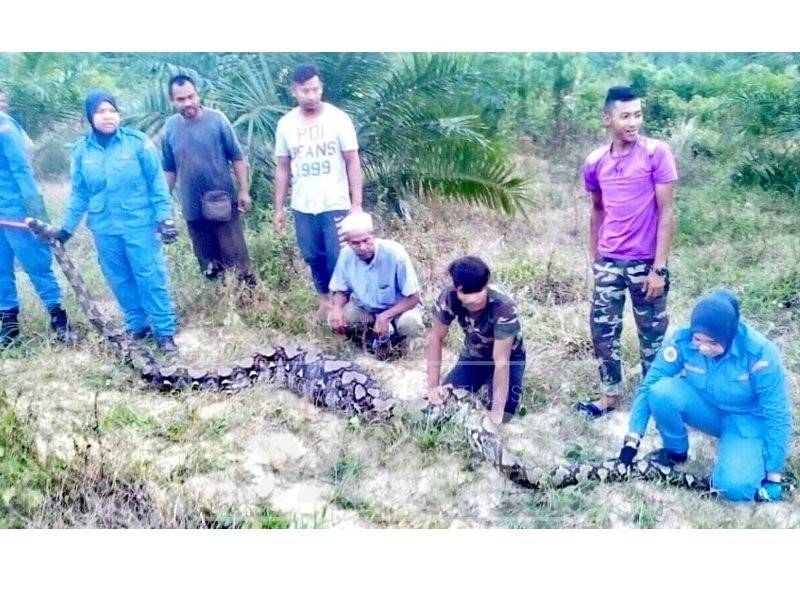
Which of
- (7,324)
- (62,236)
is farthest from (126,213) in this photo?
(7,324)

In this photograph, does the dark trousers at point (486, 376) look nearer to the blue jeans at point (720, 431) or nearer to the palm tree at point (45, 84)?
the blue jeans at point (720, 431)

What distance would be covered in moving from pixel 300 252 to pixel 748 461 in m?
2.24

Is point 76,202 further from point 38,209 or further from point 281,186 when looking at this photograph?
point 281,186

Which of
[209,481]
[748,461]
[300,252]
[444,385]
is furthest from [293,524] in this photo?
[748,461]

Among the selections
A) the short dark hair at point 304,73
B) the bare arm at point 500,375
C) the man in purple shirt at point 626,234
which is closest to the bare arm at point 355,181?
the short dark hair at point 304,73

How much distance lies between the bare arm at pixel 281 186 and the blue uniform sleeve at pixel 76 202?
89cm

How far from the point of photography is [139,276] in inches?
147

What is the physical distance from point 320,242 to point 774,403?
7.11 ft

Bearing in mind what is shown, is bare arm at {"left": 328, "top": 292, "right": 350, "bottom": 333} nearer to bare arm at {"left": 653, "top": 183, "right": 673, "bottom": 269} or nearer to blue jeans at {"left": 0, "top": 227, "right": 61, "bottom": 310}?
blue jeans at {"left": 0, "top": 227, "right": 61, "bottom": 310}

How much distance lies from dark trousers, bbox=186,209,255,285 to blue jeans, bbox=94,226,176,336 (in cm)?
19

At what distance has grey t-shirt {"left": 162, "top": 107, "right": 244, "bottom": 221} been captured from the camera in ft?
11.8

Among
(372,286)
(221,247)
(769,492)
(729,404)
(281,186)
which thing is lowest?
(769,492)

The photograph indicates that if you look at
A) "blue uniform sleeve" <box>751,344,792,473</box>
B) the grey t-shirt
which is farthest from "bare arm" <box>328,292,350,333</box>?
"blue uniform sleeve" <box>751,344,792,473</box>

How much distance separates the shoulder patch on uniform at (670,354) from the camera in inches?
139
